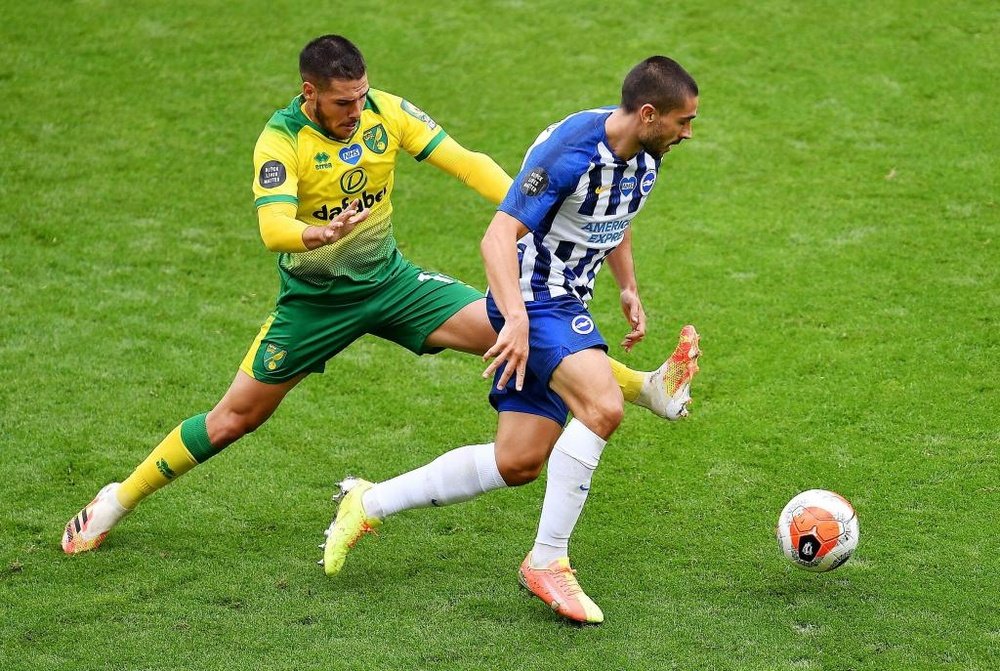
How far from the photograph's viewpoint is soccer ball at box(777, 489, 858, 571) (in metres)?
4.92

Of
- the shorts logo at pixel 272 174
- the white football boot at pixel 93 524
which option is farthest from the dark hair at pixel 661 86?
the white football boot at pixel 93 524

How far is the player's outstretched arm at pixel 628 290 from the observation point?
5.45 meters

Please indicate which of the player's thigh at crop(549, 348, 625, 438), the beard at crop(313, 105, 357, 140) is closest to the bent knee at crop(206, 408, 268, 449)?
the beard at crop(313, 105, 357, 140)

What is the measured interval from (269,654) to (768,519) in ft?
7.48

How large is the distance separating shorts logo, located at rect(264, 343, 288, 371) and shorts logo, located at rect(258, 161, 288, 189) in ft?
2.38

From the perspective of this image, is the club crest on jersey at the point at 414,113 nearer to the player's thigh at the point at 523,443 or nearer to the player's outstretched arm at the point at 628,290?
the player's outstretched arm at the point at 628,290

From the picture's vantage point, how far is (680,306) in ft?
26.3

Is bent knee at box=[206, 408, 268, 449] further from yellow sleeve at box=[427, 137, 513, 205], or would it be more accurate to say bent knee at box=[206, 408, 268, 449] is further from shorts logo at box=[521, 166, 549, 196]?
shorts logo at box=[521, 166, 549, 196]

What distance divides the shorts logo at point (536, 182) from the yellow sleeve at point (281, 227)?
0.88 m

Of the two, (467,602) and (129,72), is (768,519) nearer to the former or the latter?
(467,602)

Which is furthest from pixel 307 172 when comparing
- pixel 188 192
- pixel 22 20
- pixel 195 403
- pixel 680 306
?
pixel 22 20

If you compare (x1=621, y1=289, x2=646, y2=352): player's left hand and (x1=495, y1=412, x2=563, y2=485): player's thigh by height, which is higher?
(x1=621, y1=289, x2=646, y2=352): player's left hand

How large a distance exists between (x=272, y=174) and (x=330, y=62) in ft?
1.66

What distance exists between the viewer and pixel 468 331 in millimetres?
5625
